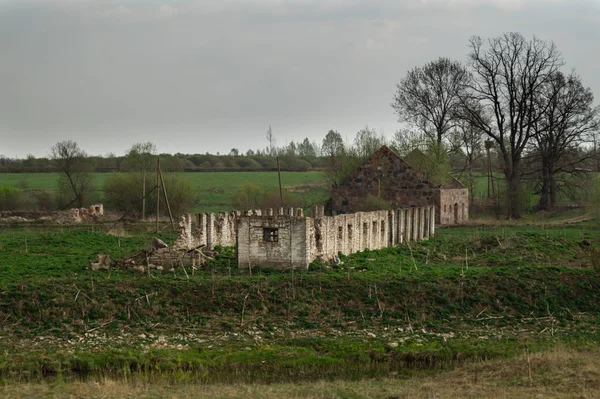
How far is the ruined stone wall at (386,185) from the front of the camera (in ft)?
151

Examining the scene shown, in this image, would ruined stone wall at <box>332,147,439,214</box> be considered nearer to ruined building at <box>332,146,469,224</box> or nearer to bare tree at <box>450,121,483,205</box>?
ruined building at <box>332,146,469,224</box>

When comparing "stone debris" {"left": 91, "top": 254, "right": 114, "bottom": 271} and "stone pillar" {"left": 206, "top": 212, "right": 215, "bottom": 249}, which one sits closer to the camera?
"stone debris" {"left": 91, "top": 254, "right": 114, "bottom": 271}

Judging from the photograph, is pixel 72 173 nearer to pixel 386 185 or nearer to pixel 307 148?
pixel 386 185

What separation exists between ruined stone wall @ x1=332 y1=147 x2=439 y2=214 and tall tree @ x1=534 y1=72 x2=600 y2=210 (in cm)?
1067

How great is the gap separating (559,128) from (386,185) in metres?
13.8

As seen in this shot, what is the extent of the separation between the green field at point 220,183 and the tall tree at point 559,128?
48.3ft

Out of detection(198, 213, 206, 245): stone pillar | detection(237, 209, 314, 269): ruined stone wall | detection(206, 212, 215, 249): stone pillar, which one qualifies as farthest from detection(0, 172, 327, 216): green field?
detection(237, 209, 314, 269): ruined stone wall

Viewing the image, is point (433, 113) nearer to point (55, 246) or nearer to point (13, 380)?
point (55, 246)

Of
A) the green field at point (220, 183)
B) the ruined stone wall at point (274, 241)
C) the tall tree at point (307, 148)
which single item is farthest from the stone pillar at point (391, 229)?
the tall tree at point (307, 148)

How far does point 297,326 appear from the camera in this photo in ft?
71.5

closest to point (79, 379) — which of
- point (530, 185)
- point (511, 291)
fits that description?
point (511, 291)

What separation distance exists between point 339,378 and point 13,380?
697cm

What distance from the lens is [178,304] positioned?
22984 millimetres

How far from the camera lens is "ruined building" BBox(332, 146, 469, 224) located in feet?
151
